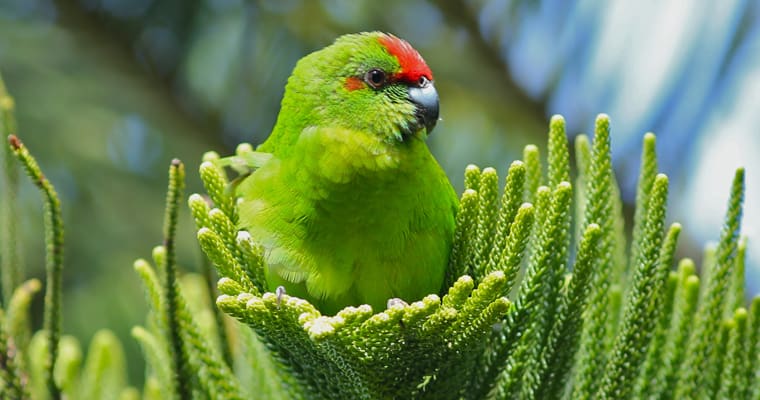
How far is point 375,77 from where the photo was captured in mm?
1643

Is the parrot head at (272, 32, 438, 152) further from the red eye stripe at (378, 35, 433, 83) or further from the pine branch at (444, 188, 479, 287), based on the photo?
the pine branch at (444, 188, 479, 287)

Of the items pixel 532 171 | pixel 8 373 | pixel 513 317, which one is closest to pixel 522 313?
pixel 513 317

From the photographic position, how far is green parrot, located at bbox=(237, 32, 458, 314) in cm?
136

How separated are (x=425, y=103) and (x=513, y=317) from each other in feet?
2.15

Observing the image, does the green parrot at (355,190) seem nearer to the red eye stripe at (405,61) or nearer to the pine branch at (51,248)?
the red eye stripe at (405,61)

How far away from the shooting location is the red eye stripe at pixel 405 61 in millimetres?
1640

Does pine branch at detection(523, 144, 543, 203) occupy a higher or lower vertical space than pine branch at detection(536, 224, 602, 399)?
higher

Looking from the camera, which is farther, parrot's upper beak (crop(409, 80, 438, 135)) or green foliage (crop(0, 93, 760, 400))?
parrot's upper beak (crop(409, 80, 438, 135))

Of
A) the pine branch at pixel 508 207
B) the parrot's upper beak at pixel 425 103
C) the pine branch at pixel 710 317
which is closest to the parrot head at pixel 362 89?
the parrot's upper beak at pixel 425 103

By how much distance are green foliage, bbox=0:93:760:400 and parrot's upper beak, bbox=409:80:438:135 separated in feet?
1.32

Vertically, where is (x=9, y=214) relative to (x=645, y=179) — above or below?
below

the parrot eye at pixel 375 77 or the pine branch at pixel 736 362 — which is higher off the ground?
the parrot eye at pixel 375 77

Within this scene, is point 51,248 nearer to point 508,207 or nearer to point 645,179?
point 508,207

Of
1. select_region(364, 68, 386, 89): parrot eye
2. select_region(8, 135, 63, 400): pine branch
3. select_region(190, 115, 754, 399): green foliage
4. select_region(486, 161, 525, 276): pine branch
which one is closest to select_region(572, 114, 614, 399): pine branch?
select_region(190, 115, 754, 399): green foliage
